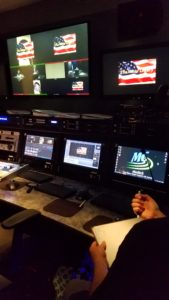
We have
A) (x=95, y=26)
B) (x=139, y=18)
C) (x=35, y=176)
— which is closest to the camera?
(x=35, y=176)

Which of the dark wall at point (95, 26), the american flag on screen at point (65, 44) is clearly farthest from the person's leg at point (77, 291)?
the american flag on screen at point (65, 44)

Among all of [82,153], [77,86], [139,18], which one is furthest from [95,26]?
[82,153]

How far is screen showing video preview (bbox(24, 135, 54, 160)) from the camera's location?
2388 mm

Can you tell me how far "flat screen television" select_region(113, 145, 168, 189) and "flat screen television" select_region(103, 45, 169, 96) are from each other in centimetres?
111

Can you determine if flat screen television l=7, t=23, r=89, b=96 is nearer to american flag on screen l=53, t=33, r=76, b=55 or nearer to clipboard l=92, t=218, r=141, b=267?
american flag on screen l=53, t=33, r=76, b=55

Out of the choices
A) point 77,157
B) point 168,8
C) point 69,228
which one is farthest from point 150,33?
point 69,228

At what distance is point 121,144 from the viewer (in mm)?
1964

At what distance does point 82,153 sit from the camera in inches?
85.8

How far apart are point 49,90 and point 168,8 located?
156 cm

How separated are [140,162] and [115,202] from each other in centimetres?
31

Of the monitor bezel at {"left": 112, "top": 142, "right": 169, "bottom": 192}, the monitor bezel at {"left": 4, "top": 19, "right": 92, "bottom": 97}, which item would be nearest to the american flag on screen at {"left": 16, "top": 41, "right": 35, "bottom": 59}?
the monitor bezel at {"left": 4, "top": 19, "right": 92, "bottom": 97}

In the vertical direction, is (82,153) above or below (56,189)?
above

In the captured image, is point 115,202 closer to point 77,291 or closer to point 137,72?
point 77,291

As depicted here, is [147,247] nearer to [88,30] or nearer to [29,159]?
[29,159]
